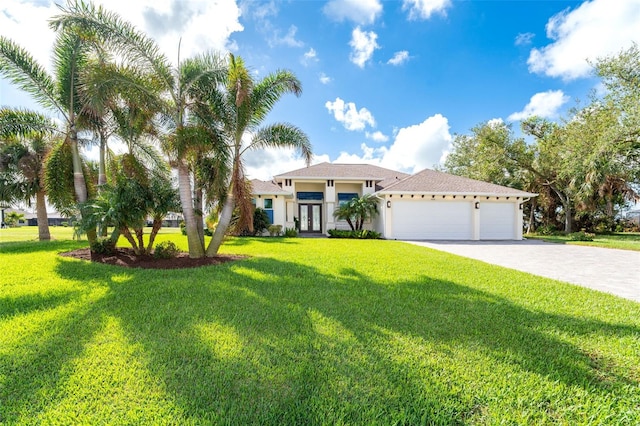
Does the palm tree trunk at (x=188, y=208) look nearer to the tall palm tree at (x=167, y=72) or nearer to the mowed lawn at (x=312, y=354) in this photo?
the tall palm tree at (x=167, y=72)

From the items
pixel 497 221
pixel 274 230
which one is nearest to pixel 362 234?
pixel 274 230

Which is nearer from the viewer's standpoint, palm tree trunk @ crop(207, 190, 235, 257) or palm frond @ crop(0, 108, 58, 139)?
palm frond @ crop(0, 108, 58, 139)

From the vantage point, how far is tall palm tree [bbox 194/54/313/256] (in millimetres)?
8492

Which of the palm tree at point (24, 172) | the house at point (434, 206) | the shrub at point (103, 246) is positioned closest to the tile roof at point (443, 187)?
the house at point (434, 206)

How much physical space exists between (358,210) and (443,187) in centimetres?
597

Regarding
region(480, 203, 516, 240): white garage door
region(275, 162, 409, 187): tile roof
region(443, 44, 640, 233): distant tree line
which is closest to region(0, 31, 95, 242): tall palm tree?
region(275, 162, 409, 187): tile roof

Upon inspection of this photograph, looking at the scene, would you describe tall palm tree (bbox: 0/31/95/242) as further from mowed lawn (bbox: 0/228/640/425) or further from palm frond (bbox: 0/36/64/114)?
mowed lawn (bbox: 0/228/640/425)

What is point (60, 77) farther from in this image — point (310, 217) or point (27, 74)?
point (310, 217)

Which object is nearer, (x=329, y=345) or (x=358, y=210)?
(x=329, y=345)

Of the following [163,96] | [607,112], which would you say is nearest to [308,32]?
[163,96]

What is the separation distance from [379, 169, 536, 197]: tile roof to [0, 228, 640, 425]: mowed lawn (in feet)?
39.2

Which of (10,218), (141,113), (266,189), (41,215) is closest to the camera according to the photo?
(141,113)

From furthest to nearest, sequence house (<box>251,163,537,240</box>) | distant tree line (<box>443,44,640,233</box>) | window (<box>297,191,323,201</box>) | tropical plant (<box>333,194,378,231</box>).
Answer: window (<box>297,191,323,201</box>) → tropical plant (<box>333,194,378,231</box>) → distant tree line (<box>443,44,640,233</box>) → house (<box>251,163,537,240</box>)

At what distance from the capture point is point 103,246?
908cm
